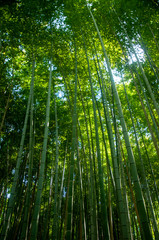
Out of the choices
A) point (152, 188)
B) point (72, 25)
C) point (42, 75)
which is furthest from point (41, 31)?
point (152, 188)

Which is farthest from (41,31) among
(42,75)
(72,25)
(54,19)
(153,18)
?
(153,18)

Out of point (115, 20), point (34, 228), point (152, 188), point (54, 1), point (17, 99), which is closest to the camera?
point (34, 228)

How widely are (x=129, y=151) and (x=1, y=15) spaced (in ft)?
13.5

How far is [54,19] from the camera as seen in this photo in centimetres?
414

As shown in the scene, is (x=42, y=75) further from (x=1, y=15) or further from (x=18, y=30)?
(x=1, y=15)

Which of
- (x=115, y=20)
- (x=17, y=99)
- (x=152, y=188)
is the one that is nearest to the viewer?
(x=115, y=20)

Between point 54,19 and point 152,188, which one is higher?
point 54,19

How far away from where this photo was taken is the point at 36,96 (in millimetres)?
5879

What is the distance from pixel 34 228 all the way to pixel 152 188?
23.8 ft

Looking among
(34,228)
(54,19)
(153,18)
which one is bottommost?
(34,228)

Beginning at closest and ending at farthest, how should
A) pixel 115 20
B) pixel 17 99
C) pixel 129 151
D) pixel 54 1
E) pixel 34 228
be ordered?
1. pixel 129 151
2. pixel 34 228
3. pixel 54 1
4. pixel 115 20
5. pixel 17 99

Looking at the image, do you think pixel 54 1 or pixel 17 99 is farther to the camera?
pixel 17 99

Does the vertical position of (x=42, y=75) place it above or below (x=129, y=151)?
above

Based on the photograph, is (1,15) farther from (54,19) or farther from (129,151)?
(129,151)
